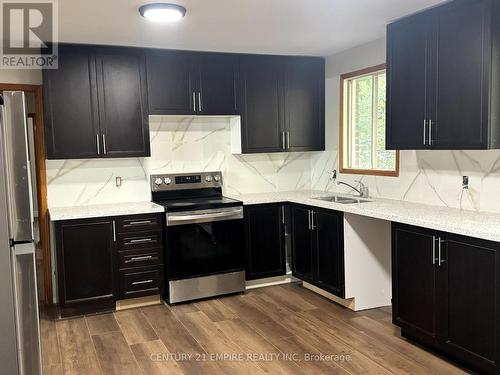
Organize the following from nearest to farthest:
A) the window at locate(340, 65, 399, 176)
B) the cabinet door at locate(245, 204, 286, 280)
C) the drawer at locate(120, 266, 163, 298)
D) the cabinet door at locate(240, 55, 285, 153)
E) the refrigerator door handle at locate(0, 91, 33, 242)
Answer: the refrigerator door handle at locate(0, 91, 33, 242) → the drawer at locate(120, 266, 163, 298) → the window at locate(340, 65, 399, 176) → the cabinet door at locate(245, 204, 286, 280) → the cabinet door at locate(240, 55, 285, 153)

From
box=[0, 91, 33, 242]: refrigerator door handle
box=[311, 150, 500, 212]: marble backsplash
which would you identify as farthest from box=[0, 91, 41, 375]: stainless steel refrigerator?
box=[311, 150, 500, 212]: marble backsplash

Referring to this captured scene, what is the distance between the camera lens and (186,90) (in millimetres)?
4590

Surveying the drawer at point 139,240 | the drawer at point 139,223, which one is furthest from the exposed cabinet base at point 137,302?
the drawer at point 139,223

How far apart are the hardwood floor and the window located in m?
1.34

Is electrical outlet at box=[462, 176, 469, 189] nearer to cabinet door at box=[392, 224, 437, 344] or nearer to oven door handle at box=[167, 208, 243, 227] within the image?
cabinet door at box=[392, 224, 437, 344]

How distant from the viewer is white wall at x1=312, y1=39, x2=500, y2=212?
136 inches

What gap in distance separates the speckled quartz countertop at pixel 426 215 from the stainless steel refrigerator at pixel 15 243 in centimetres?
232

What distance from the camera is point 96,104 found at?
4285 mm

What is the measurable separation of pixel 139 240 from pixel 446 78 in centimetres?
278

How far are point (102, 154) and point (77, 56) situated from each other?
34.1 inches

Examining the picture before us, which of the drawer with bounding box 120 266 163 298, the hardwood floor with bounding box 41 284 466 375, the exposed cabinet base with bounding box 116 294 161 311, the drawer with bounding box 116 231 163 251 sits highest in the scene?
the drawer with bounding box 116 231 163 251

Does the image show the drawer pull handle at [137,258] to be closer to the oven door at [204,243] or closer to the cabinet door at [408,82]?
the oven door at [204,243]

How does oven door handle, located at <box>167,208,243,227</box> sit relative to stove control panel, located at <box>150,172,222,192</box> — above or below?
below

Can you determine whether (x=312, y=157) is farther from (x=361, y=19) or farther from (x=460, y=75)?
(x=460, y=75)
